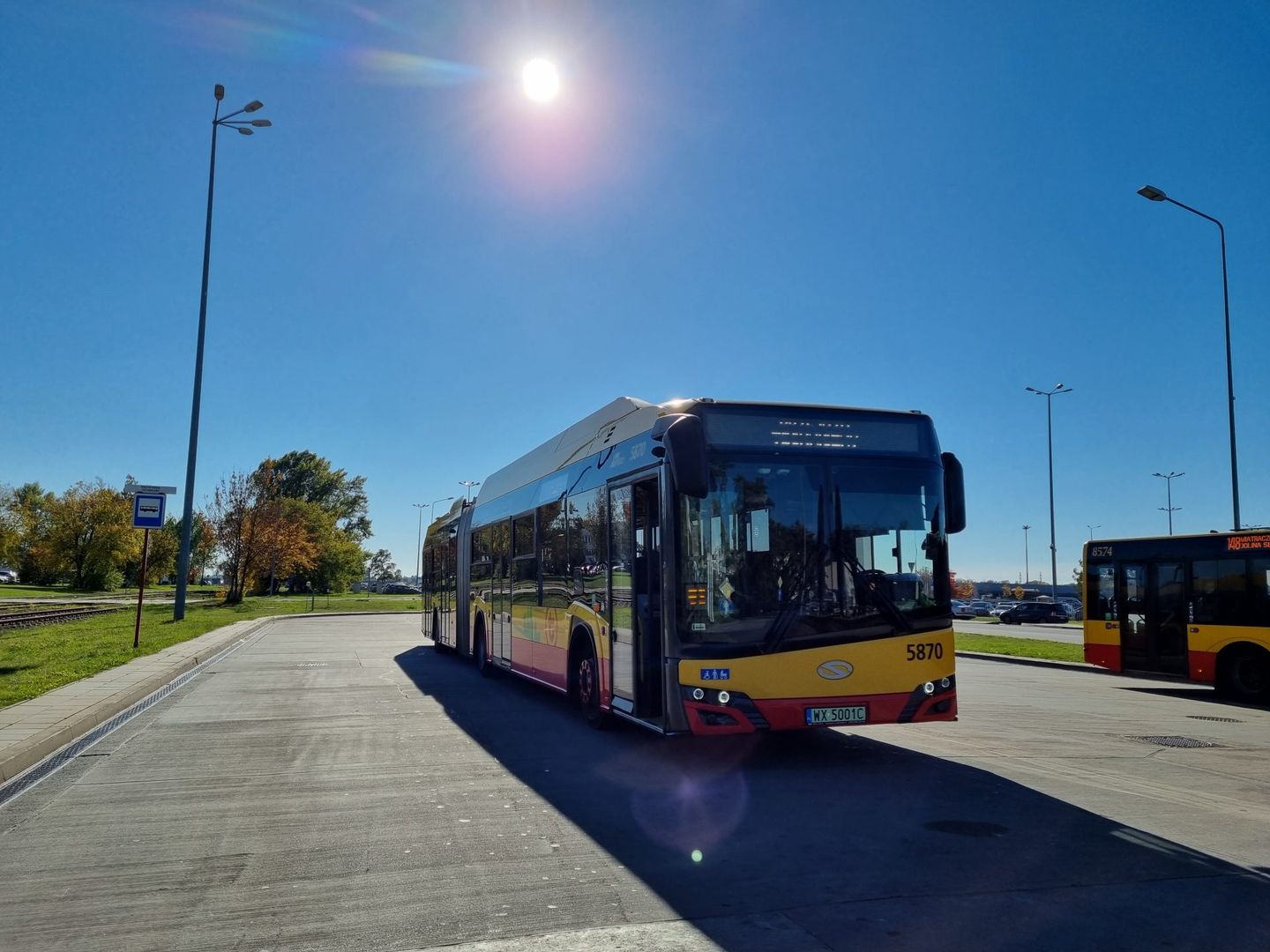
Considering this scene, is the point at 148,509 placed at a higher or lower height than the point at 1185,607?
higher

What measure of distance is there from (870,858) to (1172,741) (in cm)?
703

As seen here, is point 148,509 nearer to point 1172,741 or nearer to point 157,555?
point 1172,741

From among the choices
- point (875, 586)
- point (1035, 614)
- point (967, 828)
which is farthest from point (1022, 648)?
point (1035, 614)

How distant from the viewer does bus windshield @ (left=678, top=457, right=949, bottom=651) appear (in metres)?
8.48

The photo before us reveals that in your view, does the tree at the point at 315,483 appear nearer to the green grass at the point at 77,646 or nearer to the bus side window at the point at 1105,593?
the green grass at the point at 77,646

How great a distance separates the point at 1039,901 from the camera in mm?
5051

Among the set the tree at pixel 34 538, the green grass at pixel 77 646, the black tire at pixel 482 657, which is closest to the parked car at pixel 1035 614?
the green grass at pixel 77 646

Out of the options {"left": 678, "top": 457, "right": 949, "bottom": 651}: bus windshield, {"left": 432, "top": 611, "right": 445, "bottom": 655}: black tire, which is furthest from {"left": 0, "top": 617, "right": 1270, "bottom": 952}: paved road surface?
{"left": 432, "top": 611, "right": 445, "bottom": 655}: black tire

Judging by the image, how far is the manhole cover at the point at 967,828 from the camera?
6.47 meters

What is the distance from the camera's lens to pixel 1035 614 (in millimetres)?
57844

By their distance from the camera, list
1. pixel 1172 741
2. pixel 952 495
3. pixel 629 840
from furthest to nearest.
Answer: pixel 1172 741 < pixel 952 495 < pixel 629 840

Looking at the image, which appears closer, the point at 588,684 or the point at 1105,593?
the point at 588,684

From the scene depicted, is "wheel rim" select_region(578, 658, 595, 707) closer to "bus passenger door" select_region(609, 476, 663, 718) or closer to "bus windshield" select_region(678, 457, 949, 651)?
"bus passenger door" select_region(609, 476, 663, 718)

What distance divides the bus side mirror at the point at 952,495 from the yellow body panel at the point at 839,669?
42.0 inches
